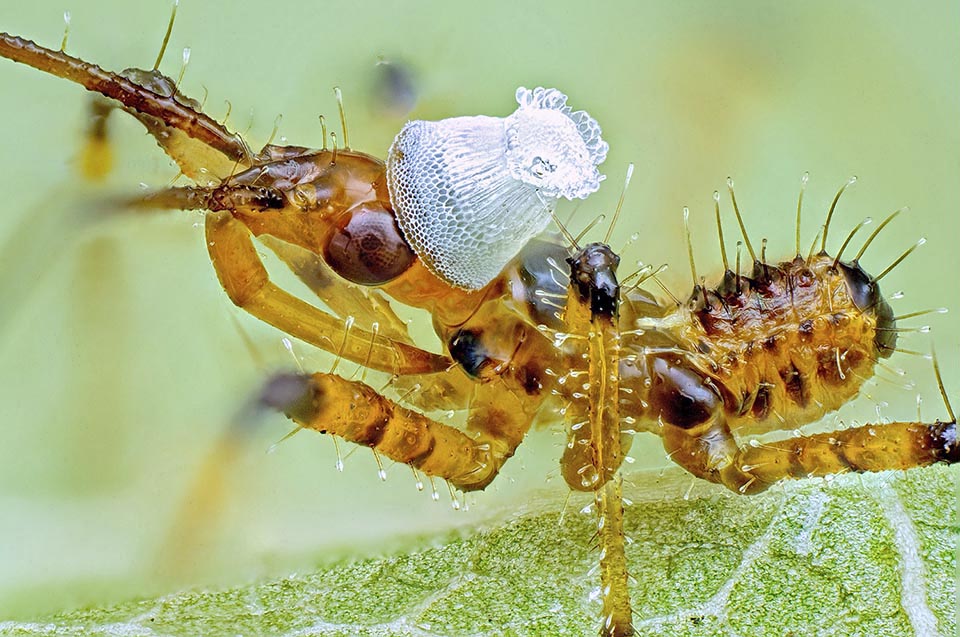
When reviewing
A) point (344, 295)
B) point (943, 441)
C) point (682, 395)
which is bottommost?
point (943, 441)

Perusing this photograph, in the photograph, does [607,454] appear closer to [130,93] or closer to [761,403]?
[761,403]

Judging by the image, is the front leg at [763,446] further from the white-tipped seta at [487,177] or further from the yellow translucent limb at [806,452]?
the white-tipped seta at [487,177]

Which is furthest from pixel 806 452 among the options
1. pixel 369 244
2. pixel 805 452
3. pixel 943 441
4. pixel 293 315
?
pixel 293 315

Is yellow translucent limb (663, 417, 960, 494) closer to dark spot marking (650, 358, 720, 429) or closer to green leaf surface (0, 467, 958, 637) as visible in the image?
dark spot marking (650, 358, 720, 429)

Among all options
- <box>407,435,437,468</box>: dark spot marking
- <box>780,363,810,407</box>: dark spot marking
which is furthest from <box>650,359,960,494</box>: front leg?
<box>407,435,437,468</box>: dark spot marking

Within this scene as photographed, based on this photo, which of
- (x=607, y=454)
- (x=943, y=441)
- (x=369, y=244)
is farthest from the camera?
(x=943, y=441)

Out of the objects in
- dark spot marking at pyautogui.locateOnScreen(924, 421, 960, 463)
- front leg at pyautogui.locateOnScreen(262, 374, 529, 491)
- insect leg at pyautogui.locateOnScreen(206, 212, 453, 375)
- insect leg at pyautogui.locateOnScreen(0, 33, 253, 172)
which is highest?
insect leg at pyautogui.locateOnScreen(0, 33, 253, 172)

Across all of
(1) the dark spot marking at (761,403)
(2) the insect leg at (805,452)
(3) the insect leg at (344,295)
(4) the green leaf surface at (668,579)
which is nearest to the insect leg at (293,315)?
(3) the insect leg at (344,295)
